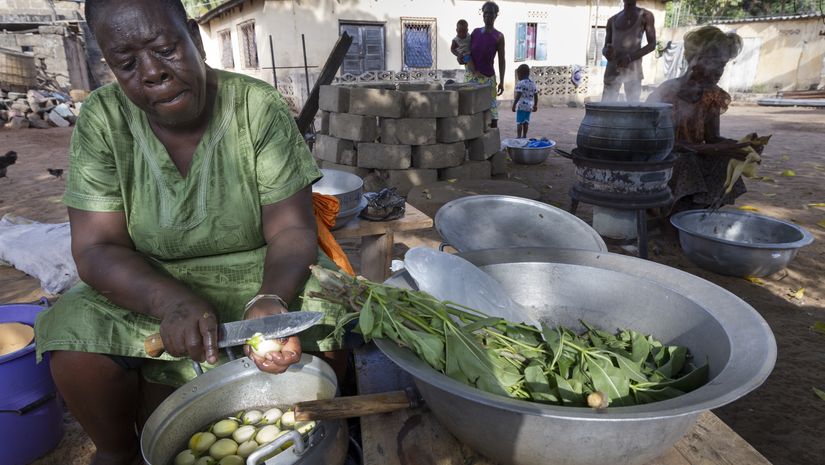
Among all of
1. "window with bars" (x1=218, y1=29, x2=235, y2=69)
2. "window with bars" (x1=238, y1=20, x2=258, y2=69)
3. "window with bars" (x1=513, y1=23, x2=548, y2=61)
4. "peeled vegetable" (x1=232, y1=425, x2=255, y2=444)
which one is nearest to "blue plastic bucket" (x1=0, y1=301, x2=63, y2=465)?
"peeled vegetable" (x1=232, y1=425, x2=255, y2=444)

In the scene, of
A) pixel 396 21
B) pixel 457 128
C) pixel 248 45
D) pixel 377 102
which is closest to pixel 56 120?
pixel 248 45

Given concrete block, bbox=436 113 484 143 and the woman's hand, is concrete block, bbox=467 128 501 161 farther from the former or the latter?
the woman's hand

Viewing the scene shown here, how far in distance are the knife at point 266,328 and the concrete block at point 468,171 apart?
5.57m

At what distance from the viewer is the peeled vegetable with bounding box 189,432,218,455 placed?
1407 millimetres

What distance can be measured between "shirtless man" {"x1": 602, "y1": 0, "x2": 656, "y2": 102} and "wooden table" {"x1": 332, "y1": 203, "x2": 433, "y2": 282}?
518cm

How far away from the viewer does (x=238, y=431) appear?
1449 mm

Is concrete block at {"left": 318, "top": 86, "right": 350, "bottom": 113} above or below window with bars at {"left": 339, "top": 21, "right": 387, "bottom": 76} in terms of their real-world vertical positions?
below

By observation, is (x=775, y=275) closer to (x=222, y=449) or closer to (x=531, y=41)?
(x=222, y=449)

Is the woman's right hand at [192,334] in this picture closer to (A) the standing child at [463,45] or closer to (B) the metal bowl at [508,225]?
(B) the metal bowl at [508,225]

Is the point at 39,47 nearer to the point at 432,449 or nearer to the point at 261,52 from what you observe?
the point at 261,52

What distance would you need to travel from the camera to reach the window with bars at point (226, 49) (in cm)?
1786

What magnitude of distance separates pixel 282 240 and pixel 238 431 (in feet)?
2.11

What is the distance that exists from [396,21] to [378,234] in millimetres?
12854

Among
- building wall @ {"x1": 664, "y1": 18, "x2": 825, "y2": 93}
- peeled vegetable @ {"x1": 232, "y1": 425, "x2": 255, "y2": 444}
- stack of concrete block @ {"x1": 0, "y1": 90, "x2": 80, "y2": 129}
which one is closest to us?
peeled vegetable @ {"x1": 232, "y1": 425, "x2": 255, "y2": 444}
